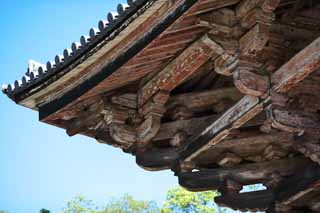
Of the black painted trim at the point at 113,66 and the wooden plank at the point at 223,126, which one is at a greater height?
the black painted trim at the point at 113,66

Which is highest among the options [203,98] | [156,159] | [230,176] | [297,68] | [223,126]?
[203,98]

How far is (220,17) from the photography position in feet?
19.2

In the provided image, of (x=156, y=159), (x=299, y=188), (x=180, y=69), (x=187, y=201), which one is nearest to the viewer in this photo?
(x=180, y=69)

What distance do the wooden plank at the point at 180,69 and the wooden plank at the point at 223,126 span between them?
54cm

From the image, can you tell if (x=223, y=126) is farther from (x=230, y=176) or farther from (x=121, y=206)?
(x=121, y=206)

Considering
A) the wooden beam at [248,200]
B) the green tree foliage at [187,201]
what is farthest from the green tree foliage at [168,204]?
the wooden beam at [248,200]

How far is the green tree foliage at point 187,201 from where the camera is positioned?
23873mm

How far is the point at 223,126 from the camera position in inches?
244

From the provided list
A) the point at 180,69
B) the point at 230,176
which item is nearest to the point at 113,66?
the point at 180,69

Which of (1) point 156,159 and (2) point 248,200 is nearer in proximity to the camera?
(1) point 156,159

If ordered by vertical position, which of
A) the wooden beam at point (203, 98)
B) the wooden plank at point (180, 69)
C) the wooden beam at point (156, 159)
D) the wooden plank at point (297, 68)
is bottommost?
the wooden beam at point (156, 159)

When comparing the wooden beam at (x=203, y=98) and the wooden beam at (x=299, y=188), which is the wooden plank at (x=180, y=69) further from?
the wooden beam at (x=299, y=188)

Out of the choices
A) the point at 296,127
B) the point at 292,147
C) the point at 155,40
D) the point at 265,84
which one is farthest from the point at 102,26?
the point at 292,147

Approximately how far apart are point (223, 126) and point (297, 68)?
40.5 inches
